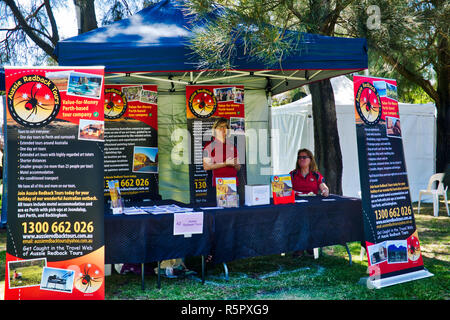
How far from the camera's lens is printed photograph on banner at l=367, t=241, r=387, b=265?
3.22 meters

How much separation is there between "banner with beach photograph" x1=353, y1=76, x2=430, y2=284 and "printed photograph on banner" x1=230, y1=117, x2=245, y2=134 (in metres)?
2.52

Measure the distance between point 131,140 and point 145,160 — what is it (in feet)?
0.98

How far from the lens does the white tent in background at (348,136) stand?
24.3 feet

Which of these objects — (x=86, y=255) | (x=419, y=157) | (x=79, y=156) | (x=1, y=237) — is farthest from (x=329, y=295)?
(x=419, y=157)

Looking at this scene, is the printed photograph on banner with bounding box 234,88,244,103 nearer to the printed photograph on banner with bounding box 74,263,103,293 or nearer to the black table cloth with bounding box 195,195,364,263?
the black table cloth with bounding box 195,195,364,263

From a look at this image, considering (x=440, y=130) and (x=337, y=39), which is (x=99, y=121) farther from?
(x=440, y=130)

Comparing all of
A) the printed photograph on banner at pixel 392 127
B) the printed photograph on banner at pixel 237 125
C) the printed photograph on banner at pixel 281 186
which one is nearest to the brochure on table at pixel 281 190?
the printed photograph on banner at pixel 281 186

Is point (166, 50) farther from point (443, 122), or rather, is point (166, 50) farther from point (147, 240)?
point (443, 122)

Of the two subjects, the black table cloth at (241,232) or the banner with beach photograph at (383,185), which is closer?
the black table cloth at (241,232)

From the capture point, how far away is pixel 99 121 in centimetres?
280

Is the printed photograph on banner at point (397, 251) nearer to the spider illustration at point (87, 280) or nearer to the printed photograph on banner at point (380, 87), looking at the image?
the printed photograph on banner at point (380, 87)

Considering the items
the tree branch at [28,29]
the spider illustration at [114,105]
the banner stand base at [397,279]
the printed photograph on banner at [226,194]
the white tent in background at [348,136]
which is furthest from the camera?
the white tent in background at [348,136]

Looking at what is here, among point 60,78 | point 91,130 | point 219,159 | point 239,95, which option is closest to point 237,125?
point 239,95

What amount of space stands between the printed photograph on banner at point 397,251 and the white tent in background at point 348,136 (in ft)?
13.3
